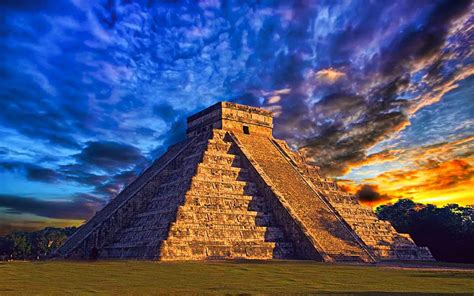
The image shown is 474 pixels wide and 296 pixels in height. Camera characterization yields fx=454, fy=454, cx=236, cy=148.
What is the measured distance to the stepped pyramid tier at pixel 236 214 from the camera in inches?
934

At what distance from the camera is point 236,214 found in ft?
84.6

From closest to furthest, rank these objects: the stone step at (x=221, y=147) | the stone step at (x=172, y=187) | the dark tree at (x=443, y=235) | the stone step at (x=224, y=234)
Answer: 1. the stone step at (x=224, y=234)
2. the stone step at (x=172, y=187)
3. the stone step at (x=221, y=147)
4. the dark tree at (x=443, y=235)

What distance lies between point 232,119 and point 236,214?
10.9 meters


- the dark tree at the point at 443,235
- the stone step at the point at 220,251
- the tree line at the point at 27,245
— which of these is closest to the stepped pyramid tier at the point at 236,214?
the stone step at the point at 220,251

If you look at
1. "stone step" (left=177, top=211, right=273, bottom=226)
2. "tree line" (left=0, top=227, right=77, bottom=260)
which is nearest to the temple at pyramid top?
"stone step" (left=177, top=211, right=273, bottom=226)

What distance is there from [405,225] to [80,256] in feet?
92.3

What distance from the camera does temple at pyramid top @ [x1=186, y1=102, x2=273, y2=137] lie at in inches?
1359

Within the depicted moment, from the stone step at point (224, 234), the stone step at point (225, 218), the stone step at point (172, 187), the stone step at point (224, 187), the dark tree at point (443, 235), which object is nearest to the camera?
the stone step at point (224, 234)

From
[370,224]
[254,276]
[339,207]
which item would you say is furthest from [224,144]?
[254,276]

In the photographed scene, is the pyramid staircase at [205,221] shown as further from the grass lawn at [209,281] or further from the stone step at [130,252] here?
the grass lawn at [209,281]

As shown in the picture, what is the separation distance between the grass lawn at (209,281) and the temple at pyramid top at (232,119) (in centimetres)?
1705

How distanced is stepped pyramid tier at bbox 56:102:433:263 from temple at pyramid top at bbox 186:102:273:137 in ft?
0.29

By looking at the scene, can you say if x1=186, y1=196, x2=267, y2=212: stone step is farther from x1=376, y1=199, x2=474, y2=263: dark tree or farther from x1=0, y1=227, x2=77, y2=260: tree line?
x1=0, y1=227, x2=77, y2=260: tree line

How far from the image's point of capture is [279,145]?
36375mm
